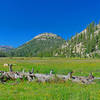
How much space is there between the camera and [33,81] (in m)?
18.5

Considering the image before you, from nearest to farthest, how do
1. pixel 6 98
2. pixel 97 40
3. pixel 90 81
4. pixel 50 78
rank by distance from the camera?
pixel 6 98 < pixel 90 81 < pixel 50 78 < pixel 97 40

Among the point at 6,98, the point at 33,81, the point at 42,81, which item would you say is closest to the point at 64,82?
the point at 42,81

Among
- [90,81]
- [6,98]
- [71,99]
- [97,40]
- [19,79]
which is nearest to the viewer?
[71,99]

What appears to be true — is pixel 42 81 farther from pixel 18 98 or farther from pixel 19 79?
pixel 18 98

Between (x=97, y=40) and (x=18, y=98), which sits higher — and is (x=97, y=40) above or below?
above

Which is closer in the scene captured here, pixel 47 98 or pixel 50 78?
pixel 47 98

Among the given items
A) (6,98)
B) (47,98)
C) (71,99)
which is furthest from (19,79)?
(71,99)

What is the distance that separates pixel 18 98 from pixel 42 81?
7.22 metres

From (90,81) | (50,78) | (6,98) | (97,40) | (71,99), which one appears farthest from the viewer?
(97,40)

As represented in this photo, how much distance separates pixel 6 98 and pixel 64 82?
852 centimetres

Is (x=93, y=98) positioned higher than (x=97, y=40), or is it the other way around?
(x=97, y=40)

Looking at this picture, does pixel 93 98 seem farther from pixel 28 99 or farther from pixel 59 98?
pixel 28 99

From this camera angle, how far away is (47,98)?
1071cm

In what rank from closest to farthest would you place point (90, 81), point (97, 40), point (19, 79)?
point (90, 81) → point (19, 79) → point (97, 40)
